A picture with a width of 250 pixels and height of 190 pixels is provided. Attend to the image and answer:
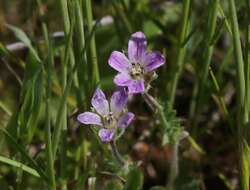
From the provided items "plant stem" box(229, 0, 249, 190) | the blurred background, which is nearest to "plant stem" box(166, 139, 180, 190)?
the blurred background

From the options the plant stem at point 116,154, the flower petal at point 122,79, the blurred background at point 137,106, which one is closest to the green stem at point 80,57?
the blurred background at point 137,106

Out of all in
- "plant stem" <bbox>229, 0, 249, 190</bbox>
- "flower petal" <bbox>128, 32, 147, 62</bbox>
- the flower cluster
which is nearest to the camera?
"plant stem" <bbox>229, 0, 249, 190</bbox>

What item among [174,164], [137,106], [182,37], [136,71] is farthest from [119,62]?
[137,106]

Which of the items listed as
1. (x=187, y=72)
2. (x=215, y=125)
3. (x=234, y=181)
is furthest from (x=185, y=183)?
(x=187, y=72)

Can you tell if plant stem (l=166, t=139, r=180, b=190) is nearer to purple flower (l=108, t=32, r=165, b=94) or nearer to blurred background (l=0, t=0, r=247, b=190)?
blurred background (l=0, t=0, r=247, b=190)

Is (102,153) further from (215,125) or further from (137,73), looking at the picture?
(215,125)

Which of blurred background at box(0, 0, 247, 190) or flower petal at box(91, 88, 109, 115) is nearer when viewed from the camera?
flower petal at box(91, 88, 109, 115)
